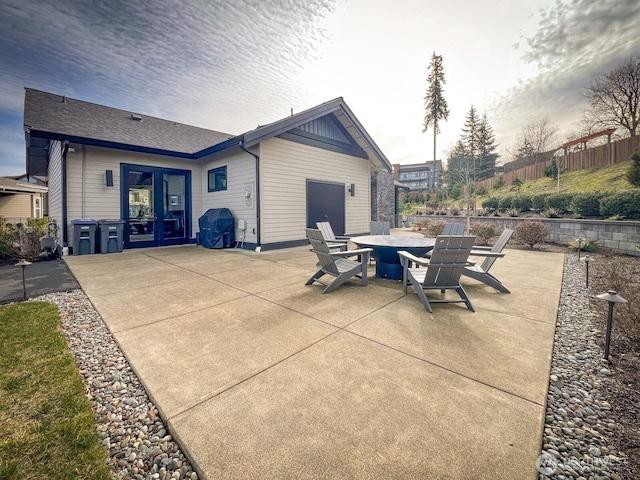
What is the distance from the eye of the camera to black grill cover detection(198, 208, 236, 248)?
353 inches

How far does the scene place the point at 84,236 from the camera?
7742 mm

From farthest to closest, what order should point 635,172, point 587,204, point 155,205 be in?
point 155,205, point 587,204, point 635,172

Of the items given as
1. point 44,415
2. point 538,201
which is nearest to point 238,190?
point 44,415

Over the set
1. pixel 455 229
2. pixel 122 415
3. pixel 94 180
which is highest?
pixel 94 180

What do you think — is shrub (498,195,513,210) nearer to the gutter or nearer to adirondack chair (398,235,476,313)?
adirondack chair (398,235,476,313)

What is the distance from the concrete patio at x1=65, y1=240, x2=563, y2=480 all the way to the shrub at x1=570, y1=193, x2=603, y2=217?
6.95m

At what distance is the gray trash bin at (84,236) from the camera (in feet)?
24.9

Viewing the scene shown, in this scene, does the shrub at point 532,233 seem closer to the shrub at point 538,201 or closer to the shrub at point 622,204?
the shrub at point 622,204

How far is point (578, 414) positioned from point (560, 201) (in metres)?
11.7

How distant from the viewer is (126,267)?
6.08 meters

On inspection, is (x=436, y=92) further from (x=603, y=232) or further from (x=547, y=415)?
(x=547, y=415)

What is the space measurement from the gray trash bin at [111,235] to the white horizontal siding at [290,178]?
4276 millimetres

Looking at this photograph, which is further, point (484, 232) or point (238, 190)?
point (484, 232)

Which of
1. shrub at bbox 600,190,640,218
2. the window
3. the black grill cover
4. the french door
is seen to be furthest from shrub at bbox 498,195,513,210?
the french door
